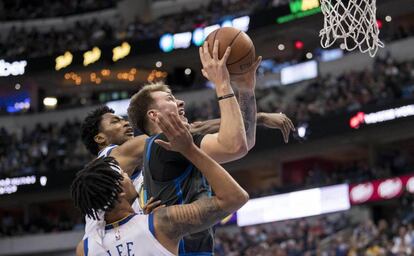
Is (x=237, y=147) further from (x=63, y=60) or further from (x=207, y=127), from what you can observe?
(x=63, y=60)

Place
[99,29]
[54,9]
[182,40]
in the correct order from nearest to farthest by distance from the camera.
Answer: [182,40]
[99,29]
[54,9]

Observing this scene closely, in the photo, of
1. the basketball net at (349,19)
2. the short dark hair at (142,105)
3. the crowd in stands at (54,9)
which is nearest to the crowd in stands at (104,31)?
the crowd in stands at (54,9)

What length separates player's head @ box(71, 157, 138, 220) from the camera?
3.39 metres

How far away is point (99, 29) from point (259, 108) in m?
9.76

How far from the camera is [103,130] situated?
17.7ft

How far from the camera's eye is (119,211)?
346cm

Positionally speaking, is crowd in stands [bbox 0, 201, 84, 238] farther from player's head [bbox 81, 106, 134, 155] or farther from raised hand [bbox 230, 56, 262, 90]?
raised hand [bbox 230, 56, 262, 90]

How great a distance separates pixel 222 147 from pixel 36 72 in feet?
86.4

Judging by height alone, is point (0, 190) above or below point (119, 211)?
below

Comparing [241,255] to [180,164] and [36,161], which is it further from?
[180,164]

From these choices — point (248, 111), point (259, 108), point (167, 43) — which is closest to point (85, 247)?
point (248, 111)

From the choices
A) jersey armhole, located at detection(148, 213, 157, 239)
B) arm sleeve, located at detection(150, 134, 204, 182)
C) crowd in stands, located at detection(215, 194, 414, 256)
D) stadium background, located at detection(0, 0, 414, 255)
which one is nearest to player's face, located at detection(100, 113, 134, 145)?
arm sleeve, located at detection(150, 134, 204, 182)

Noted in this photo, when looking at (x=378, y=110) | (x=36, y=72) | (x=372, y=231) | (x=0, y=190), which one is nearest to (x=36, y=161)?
(x=0, y=190)

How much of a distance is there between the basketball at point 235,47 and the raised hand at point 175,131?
89 cm
